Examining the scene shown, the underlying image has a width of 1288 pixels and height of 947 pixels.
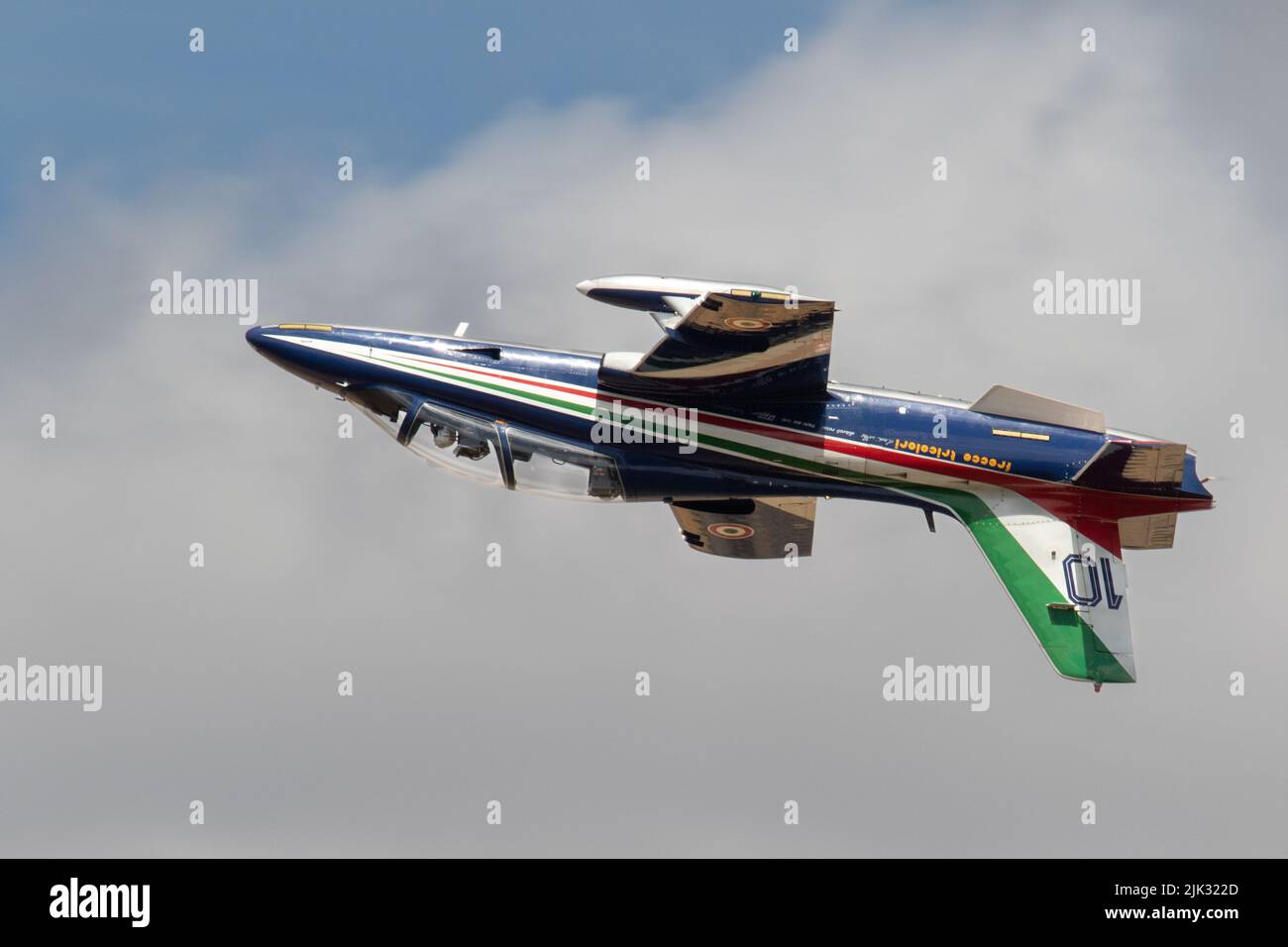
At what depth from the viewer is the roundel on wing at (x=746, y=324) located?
3425 cm

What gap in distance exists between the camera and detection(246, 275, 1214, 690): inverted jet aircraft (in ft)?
117

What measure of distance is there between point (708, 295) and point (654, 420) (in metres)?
3.70

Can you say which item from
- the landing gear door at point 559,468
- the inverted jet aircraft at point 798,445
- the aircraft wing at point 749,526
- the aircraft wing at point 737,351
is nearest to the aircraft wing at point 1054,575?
the inverted jet aircraft at point 798,445

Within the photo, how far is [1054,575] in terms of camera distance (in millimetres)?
36031

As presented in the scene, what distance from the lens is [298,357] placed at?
126 ft

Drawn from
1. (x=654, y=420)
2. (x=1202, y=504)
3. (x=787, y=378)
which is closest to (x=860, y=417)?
(x=787, y=378)

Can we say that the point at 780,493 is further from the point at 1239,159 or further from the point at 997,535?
the point at 1239,159

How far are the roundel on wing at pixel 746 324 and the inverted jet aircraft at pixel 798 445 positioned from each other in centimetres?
6

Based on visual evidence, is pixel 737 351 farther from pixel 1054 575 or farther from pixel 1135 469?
pixel 1135 469

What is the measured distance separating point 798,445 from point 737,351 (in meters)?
2.48

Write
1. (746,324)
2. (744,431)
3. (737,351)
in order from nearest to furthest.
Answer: (746,324), (737,351), (744,431)

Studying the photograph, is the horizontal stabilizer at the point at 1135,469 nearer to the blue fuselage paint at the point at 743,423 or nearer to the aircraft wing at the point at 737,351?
the blue fuselage paint at the point at 743,423

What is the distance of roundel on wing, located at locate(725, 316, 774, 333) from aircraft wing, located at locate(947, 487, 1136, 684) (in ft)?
18.2

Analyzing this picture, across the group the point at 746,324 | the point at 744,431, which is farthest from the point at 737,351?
the point at 744,431
